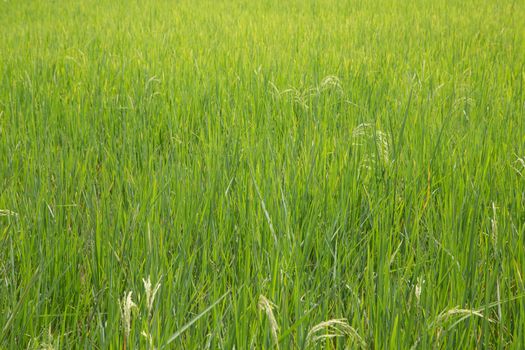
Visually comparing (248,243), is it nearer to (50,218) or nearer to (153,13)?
(50,218)

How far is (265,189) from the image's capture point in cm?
152

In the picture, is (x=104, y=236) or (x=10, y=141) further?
(x=10, y=141)

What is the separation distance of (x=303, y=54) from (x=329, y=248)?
2526mm

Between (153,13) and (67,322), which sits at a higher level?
(153,13)

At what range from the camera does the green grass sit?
103cm

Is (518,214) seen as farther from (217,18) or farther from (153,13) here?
(153,13)

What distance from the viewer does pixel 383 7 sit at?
620cm

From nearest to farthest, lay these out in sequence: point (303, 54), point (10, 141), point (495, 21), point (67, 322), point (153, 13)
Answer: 1. point (67, 322)
2. point (10, 141)
3. point (303, 54)
4. point (495, 21)
5. point (153, 13)

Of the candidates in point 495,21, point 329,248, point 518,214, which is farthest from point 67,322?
point 495,21

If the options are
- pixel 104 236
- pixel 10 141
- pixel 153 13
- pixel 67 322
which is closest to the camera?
pixel 67 322

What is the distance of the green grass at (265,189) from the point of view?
40.5 inches

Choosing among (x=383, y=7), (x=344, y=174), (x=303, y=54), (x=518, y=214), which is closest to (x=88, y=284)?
(x=344, y=174)

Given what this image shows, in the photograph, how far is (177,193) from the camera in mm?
1495

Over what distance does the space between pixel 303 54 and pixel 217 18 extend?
2.02m
